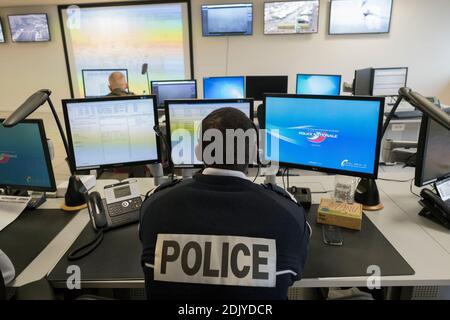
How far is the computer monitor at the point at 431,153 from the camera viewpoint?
1.34 meters

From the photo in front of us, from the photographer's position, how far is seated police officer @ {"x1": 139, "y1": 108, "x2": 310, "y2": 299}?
2.65ft

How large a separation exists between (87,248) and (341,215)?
1008mm

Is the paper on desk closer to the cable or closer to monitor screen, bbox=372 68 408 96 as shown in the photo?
the cable

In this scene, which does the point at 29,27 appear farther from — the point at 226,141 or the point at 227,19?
the point at 226,141

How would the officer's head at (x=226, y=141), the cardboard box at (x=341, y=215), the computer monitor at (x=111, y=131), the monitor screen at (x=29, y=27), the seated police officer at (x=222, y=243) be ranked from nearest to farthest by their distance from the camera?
the seated police officer at (x=222, y=243) → the officer's head at (x=226, y=141) → the cardboard box at (x=341, y=215) → the computer monitor at (x=111, y=131) → the monitor screen at (x=29, y=27)

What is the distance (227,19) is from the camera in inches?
200

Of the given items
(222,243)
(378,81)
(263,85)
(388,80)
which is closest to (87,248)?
(222,243)

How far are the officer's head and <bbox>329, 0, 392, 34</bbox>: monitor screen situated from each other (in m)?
4.67

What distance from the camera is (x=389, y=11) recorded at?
4.80 metres

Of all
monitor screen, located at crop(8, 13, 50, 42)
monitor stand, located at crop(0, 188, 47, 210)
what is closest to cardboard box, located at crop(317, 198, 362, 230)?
monitor stand, located at crop(0, 188, 47, 210)

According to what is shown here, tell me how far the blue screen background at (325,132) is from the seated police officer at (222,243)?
69cm

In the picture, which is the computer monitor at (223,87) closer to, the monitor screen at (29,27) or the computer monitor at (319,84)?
the computer monitor at (319,84)

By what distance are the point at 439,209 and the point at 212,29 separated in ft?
14.9

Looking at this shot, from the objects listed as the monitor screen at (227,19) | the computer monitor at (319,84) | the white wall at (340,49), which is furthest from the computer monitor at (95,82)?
the computer monitor at (319,84)
